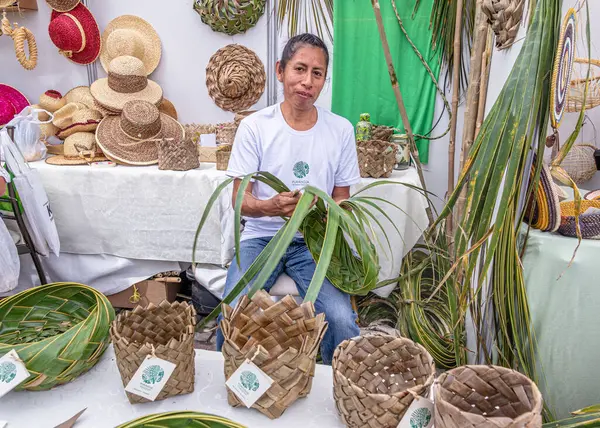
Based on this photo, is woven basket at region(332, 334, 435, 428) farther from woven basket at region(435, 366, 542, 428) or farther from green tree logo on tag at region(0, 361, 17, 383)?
green tree logo on tag at region(0, 361, 17, 383)

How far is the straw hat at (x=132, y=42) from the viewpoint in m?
2.56

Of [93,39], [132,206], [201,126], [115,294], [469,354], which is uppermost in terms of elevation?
[93,39]

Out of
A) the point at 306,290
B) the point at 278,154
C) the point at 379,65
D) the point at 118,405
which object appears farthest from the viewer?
the point at 379,65

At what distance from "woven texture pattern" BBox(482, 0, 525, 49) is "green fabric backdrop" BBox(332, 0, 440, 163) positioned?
1.39 metres

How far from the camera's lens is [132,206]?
6.77 feet

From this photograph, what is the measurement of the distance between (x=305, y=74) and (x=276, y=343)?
0.89 metres

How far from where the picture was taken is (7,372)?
70cm

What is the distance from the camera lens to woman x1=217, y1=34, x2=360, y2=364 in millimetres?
1363

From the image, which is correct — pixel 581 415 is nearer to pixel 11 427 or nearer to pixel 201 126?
pixel 11 427

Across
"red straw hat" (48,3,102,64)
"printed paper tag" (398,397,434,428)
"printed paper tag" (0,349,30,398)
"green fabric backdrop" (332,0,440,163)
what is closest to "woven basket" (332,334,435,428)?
"printed paper tag" (398,397,434,428)

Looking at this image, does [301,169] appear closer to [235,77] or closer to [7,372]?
[7,372]

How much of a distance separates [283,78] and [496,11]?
0.66m

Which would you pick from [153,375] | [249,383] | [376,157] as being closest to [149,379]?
[153,375]

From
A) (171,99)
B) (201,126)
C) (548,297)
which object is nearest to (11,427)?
(548,297)
